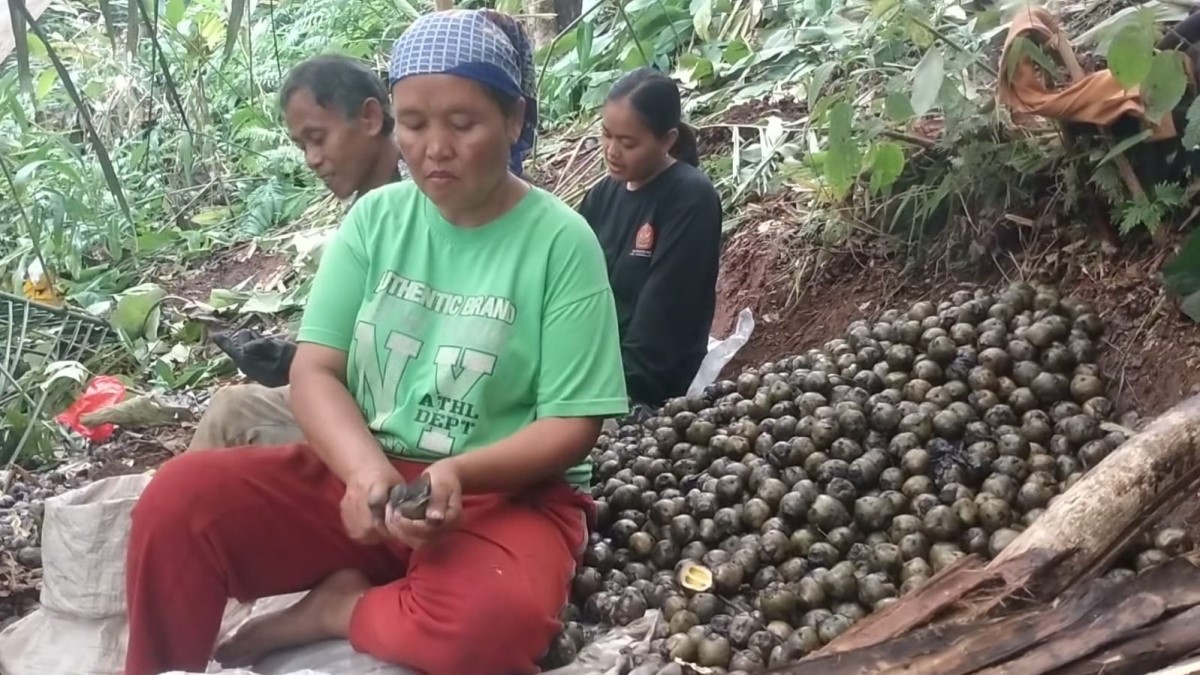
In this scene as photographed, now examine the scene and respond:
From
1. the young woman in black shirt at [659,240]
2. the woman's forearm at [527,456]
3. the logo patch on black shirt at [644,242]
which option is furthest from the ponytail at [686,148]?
the woman's forearm at [527,456]

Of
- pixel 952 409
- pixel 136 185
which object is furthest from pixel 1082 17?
pixel 136 185

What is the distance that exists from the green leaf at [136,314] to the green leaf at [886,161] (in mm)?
2842

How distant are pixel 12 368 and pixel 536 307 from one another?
2552 millimetres

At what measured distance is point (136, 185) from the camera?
6.81 meters

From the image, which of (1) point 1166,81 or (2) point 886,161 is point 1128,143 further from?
(2) point 886,161

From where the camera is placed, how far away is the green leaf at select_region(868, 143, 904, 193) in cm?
317

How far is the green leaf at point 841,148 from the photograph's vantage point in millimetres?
2902

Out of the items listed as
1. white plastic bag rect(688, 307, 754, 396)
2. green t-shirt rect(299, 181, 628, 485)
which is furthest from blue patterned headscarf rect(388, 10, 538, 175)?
white plastic bag rect(688, 307, 754, 396)

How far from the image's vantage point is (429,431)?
6.00 ft

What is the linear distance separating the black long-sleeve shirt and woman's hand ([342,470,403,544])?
1.47 metres

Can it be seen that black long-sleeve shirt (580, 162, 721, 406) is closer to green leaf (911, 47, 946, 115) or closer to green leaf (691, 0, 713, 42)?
green leaf (911, 47, 946, 115)

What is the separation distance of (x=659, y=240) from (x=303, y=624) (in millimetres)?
1598

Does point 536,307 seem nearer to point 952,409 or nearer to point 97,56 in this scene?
point 952,409

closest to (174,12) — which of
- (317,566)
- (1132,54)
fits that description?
(317,566)
